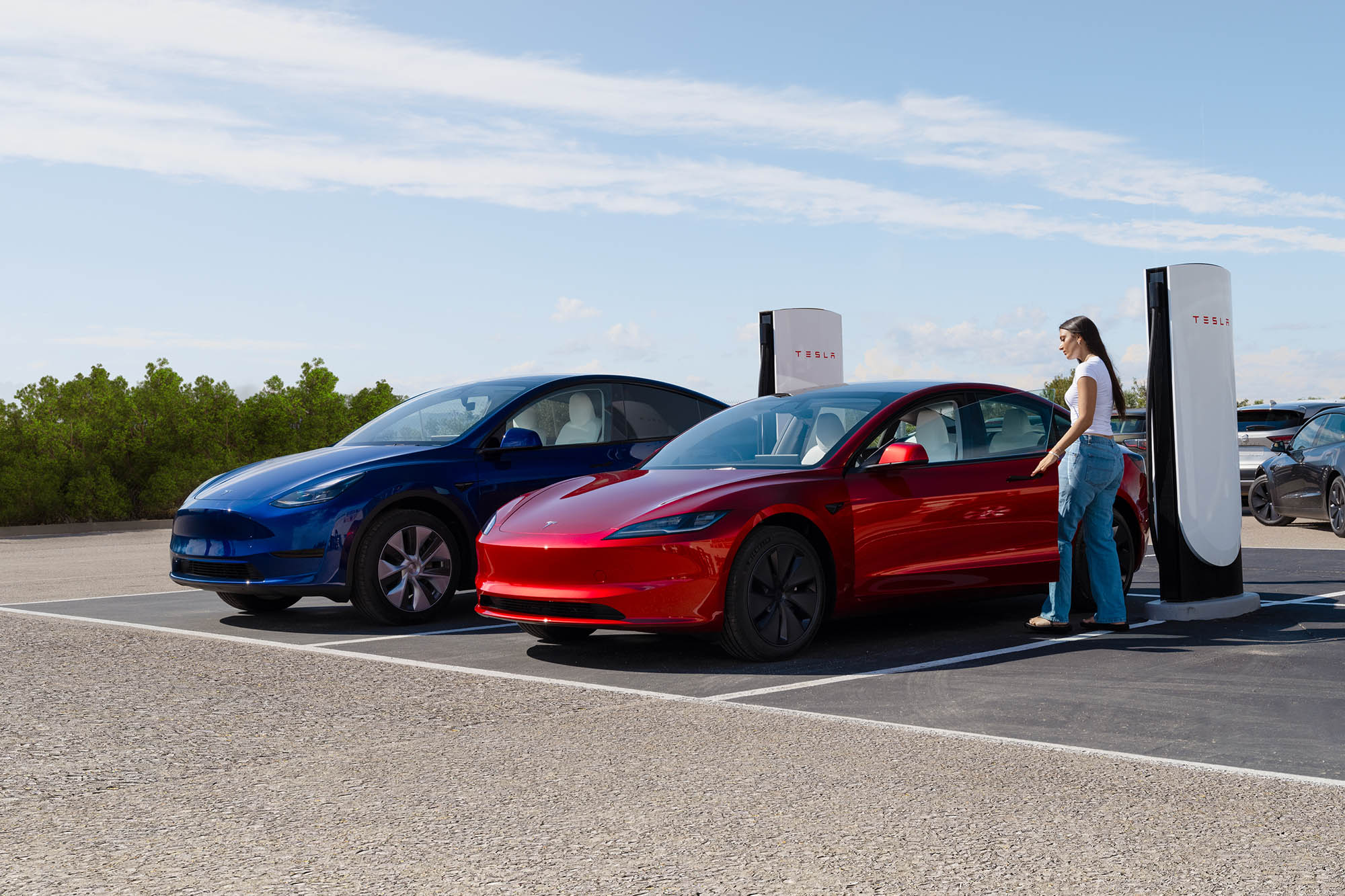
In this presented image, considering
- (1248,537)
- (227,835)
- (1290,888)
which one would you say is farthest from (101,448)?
(1290,888)

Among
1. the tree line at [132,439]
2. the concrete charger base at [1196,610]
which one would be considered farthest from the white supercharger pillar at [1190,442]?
the tree line at [132,439]

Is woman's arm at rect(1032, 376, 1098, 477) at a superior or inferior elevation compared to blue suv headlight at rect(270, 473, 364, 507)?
superior

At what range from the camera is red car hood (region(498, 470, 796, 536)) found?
7.14 metres

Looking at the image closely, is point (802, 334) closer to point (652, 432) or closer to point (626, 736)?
point (652, 432)

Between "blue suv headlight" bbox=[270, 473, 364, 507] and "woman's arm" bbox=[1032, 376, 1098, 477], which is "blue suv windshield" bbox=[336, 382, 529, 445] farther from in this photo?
"woman's arm" bbox=[1032, 376, 1098, 477]

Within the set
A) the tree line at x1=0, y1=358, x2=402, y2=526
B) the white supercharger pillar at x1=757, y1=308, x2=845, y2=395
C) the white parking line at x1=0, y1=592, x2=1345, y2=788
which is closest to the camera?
the white parking line at x1=0, y1=592, x2=1345, y2=788

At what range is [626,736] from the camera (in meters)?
5.43

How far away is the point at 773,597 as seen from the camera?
726 centimetres

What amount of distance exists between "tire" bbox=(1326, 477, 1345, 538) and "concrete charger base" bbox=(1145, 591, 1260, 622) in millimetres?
7530

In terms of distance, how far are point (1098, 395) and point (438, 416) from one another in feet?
14.7

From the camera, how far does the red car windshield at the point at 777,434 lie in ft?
26.0

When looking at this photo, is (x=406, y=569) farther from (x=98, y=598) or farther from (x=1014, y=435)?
(x=1014, y=435)

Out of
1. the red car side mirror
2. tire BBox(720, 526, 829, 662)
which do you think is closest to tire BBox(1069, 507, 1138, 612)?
the red car side mirror

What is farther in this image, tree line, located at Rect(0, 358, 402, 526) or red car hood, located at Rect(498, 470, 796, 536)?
tree line, located at Rect(0, 358, 402, 526)
